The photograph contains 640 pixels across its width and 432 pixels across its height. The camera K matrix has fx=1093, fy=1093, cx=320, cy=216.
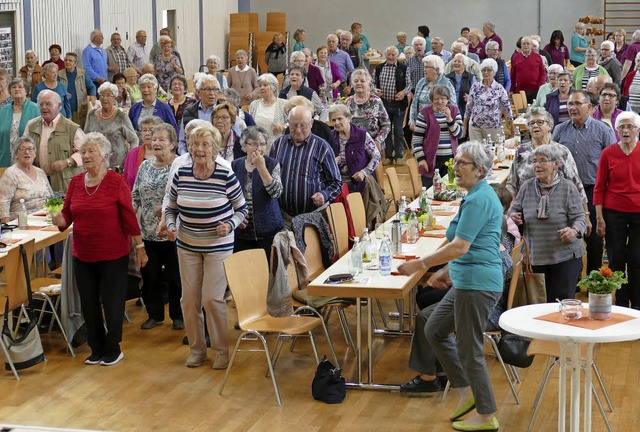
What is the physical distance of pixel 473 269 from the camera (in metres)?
5.73

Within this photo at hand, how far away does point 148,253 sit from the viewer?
26.4ft

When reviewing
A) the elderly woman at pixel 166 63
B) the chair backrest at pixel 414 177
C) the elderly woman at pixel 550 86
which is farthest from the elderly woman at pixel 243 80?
the chair backrest at pixel 414 177

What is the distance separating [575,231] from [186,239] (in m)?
2.59

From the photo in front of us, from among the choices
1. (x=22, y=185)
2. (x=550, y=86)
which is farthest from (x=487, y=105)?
(x=22, y=185)

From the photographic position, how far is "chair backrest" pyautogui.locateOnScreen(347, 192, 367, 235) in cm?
855

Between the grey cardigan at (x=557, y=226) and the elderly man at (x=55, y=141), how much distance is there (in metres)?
4.16

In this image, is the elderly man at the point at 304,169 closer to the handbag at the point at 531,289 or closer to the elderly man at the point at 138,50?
the handbag at the point at 531,289

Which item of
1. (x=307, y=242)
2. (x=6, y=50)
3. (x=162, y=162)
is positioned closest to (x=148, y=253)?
(x=162, y=162)

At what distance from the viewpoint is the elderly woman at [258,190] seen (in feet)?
25.0

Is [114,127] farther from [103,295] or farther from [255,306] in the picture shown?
[255,306]

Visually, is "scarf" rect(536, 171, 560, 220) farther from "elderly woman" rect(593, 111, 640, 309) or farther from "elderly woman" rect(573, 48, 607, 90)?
"elderly woman" rect(573, 48, 607, 90)

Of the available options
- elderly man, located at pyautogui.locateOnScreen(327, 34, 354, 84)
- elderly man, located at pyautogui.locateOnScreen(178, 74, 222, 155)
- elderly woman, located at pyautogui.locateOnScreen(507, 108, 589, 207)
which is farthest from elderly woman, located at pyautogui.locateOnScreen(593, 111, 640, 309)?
elderly man, located at pyautogui.locateOnScreen(327, 34, 354, 84)

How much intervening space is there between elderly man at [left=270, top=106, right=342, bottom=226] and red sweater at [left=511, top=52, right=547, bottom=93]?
9.56m

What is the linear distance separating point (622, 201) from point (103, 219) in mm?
3783
